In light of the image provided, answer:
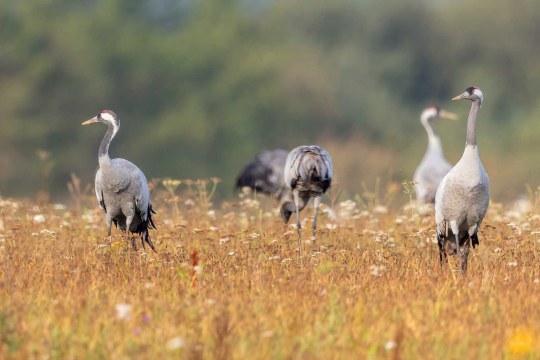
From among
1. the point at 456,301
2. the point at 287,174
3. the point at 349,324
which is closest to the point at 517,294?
→ the point at 456,301

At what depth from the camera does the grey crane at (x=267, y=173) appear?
556 inches

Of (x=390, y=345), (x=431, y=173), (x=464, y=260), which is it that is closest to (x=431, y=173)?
(x=431, y=173)

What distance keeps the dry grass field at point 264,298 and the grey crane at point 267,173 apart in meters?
4.70

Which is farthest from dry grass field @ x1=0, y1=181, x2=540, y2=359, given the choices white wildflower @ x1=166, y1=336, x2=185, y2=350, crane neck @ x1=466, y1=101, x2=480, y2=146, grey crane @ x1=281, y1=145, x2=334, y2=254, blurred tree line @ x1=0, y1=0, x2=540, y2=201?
blurred tree line @ x1=0, y1=0, x2=540, y2=201

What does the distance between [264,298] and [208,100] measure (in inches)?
1335

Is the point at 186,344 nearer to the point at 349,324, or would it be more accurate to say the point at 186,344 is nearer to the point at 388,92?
the point at 349,324

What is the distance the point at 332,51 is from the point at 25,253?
43852 millimetres

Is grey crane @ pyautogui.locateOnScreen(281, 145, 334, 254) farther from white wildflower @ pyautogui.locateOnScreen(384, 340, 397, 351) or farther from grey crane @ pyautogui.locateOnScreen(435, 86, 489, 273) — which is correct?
white wildflower @ pyautogui.locateOnScreen(384, 340, 397, 351)

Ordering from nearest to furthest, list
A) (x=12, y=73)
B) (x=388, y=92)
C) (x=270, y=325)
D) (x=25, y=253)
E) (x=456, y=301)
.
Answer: (x=270, y=325)
(x=456, y=301)
(x=25, y=253)
(x=12, y=73)
(x=388, y=92)

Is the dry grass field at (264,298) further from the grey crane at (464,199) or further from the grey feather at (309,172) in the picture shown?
the grey feather at (309,172)

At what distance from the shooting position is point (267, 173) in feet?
47.1

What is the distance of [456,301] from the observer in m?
6.15

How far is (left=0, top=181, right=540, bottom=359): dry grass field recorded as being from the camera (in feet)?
16.3

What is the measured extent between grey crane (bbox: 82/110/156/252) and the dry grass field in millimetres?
266
